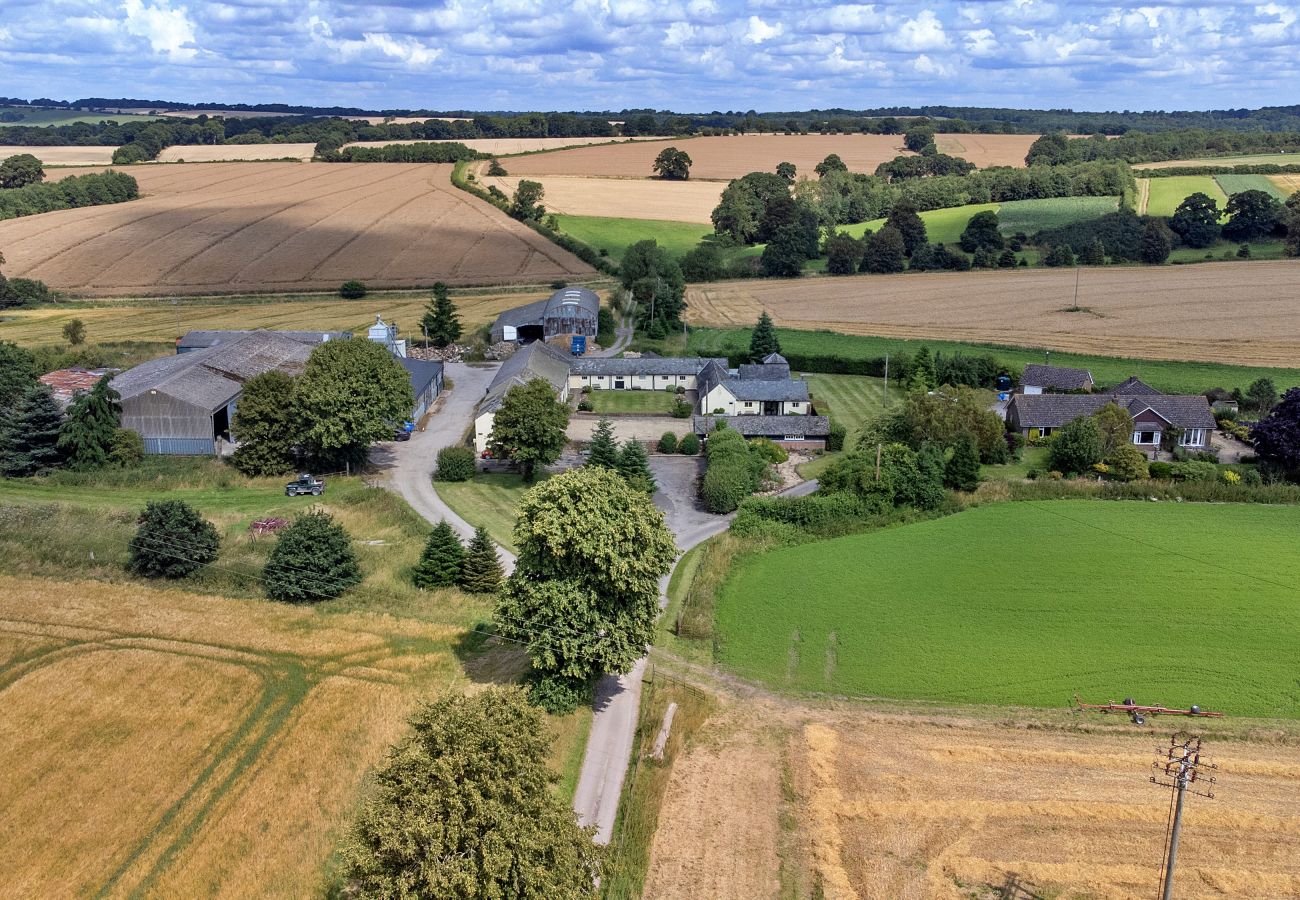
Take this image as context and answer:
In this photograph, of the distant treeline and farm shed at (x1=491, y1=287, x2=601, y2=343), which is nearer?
farm shed at (x1=491, y1=287, x2=601, y2=343)

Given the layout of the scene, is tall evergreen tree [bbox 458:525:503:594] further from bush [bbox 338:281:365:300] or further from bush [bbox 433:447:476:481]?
bush [bbox 338:281:365:300]

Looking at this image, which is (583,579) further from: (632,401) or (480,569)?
(632,401)

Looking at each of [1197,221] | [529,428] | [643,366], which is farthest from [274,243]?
[1197,221]

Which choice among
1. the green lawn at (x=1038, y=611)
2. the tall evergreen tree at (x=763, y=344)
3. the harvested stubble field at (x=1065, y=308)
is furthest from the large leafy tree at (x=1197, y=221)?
the green lawn at (x=1038, y=611)

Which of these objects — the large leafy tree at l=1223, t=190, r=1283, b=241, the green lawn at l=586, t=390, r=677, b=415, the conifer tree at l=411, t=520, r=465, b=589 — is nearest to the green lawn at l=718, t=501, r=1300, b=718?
the conifer tree at l=411, t=520, r=465, b=589

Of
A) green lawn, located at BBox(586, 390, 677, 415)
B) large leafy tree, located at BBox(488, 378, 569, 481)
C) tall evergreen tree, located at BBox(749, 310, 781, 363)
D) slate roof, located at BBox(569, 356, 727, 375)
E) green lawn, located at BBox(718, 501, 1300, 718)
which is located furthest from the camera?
tall evergreen tree, located at BBox(749, 310, 781, 363)

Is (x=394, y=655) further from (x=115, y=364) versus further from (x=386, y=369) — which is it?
(x=115, y=364)

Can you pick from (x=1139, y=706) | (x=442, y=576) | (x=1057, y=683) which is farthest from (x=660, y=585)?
(x=1139, y=706)

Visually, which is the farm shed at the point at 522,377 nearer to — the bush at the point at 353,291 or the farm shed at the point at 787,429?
the farm shed at the point at 787,429
